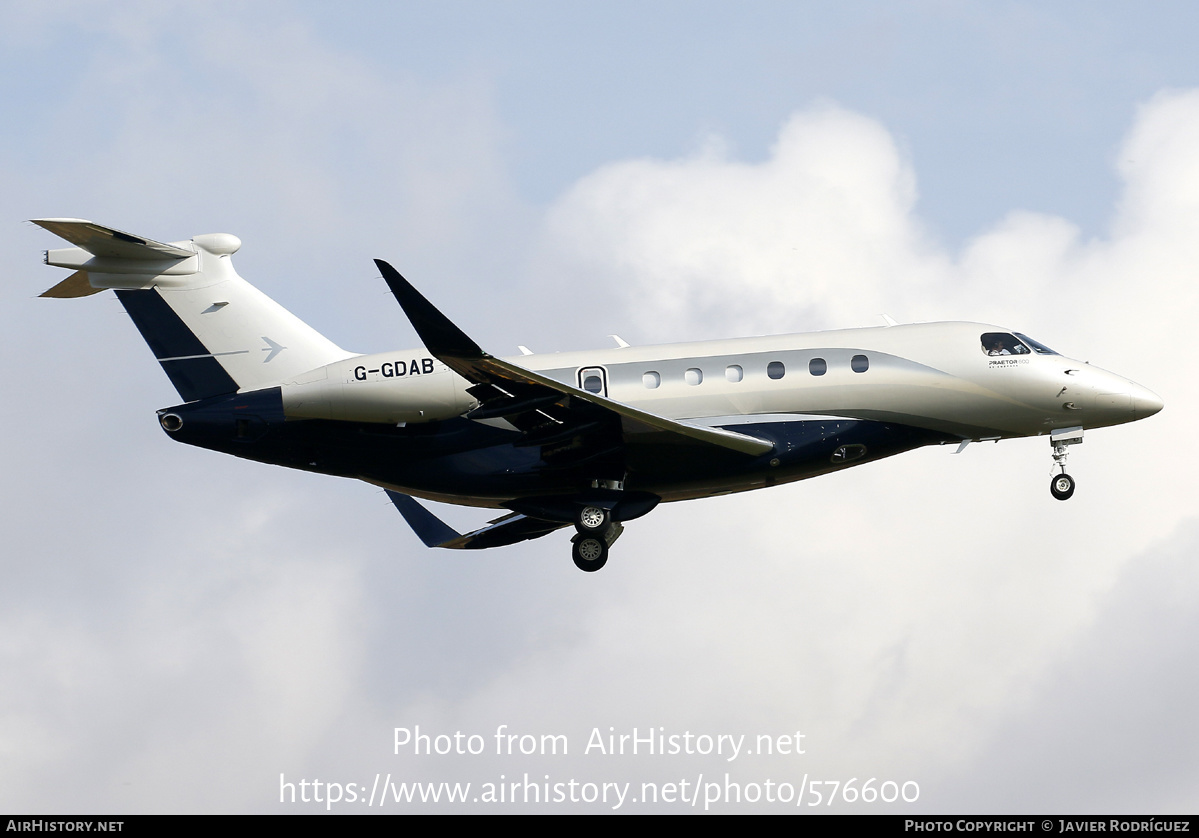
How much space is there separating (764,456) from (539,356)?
5173 mm

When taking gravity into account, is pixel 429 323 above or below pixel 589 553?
above

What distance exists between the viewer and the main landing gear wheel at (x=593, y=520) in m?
28.8

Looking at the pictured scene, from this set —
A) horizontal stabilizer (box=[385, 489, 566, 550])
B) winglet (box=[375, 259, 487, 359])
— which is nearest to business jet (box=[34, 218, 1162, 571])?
winglet (box=[375, 259, 487, 359])

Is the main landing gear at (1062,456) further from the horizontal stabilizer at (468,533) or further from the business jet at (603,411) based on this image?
the horizontal stabilizer at (468,533)

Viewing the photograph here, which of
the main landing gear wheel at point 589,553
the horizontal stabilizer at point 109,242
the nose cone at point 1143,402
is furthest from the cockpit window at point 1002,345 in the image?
the horizontal stabilizer at point 109,242

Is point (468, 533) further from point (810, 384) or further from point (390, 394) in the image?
point (810, 384)

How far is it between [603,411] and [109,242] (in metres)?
11.0

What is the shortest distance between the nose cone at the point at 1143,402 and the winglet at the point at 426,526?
15.6 meters

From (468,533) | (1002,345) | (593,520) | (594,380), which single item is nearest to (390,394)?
(594,380)

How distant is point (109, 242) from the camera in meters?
29.0

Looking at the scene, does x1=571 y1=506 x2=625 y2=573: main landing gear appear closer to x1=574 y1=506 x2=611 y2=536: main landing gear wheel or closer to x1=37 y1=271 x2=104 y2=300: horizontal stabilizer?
x1=574 y1=506 x2=611 y2=536: main landing gear wheel

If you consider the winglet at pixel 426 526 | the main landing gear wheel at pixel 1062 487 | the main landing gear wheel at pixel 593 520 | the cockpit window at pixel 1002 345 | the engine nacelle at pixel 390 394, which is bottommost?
the winglet at pixel 426 526

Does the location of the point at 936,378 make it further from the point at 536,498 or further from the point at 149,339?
the point at 149,339

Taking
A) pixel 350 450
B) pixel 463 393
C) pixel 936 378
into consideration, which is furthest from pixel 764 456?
pixel 350 450
